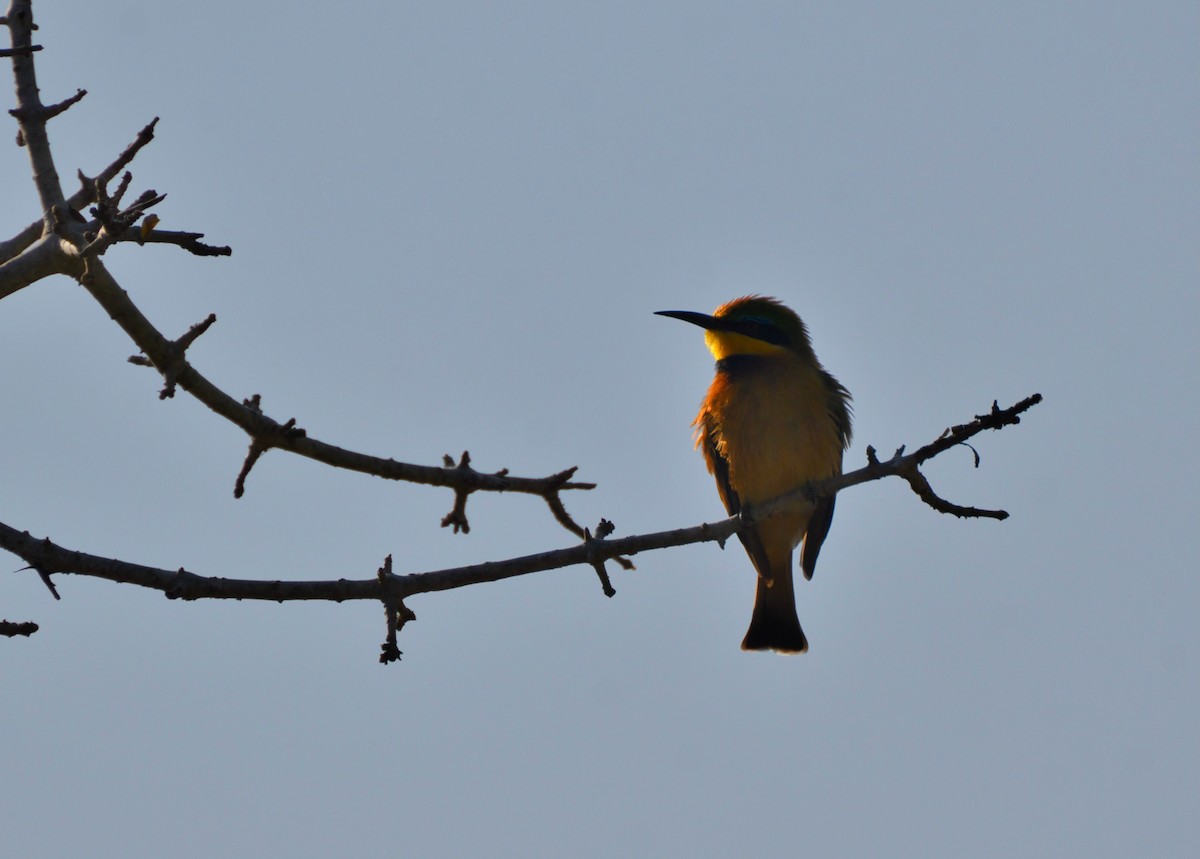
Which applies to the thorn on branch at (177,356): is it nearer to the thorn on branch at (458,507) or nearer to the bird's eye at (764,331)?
the thorn on branch at (458,507)

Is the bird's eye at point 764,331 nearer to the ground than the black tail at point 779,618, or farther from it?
farther from it

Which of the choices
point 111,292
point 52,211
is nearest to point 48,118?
point 52,211

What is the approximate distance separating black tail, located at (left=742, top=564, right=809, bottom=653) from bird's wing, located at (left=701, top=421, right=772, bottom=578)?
0.28m

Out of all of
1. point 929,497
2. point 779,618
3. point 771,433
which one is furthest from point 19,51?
point 779,618

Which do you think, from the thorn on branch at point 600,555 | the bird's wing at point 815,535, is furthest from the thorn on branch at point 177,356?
the bird's wing at point 815,535

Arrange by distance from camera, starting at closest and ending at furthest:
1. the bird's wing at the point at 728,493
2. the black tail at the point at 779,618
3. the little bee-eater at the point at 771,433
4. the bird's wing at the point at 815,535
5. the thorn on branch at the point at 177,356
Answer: the thorn on branch at the point at 177,356 < the little bee-eater at the point at 771,433 < the bird's wing at the point at 728,493 < the bird's wing at the point at 815,535 < the black tail at the point at 779,618

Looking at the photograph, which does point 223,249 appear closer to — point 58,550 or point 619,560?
point 58,550

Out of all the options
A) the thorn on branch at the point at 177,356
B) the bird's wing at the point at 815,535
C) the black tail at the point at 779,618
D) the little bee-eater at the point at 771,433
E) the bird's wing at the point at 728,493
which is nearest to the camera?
the thorn on branch at the point at 177,356

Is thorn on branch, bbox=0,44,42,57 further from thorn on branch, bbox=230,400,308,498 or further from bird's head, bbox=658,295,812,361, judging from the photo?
bird's head, bbox=658,295,812,361

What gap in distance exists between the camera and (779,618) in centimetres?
712

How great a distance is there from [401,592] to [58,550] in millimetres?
897

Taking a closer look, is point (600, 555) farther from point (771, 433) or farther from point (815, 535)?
point (815, 535)

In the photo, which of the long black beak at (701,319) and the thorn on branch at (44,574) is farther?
the long black beak at (701,319)

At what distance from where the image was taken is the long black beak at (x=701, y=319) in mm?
7203
